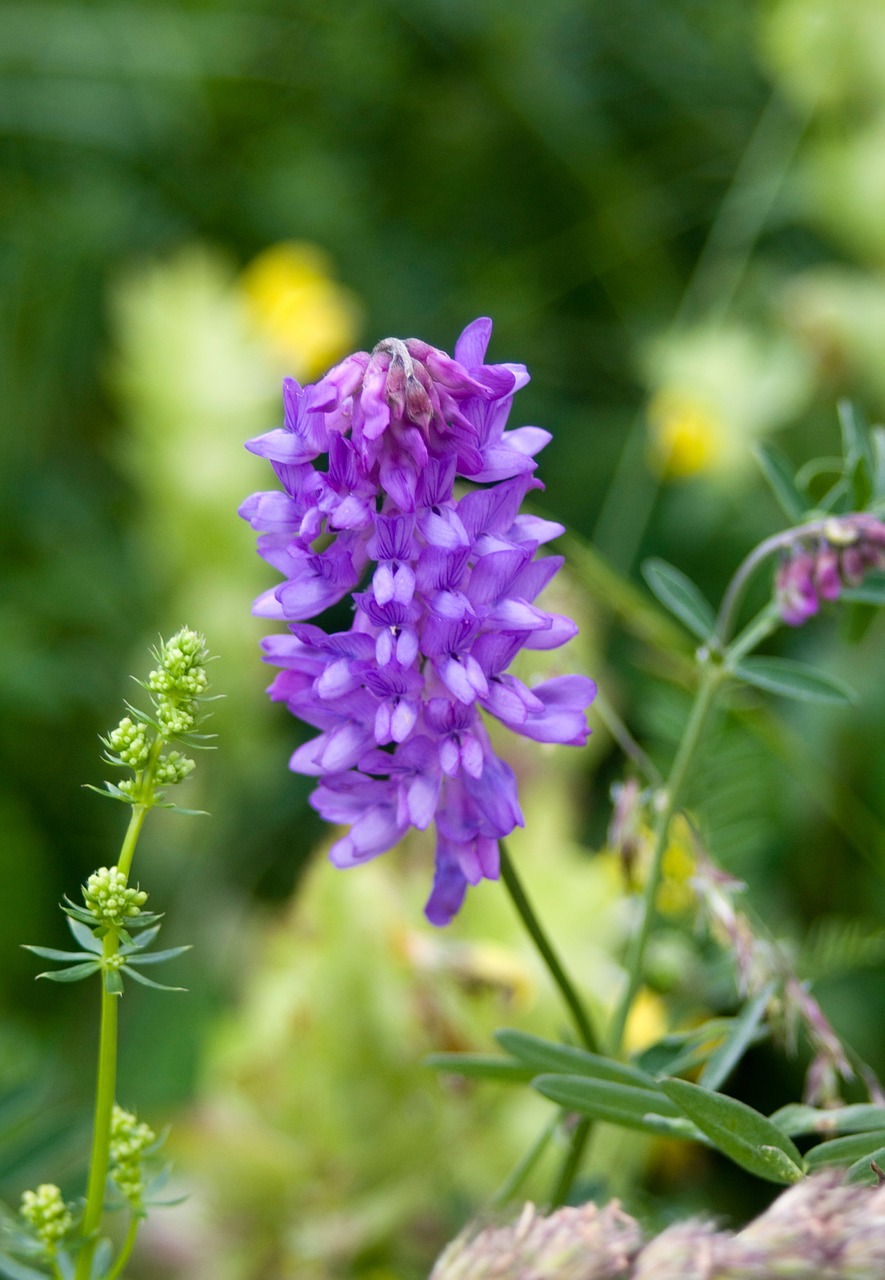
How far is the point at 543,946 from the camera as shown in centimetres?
44

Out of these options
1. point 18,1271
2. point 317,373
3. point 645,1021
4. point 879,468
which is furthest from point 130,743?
point 317,373

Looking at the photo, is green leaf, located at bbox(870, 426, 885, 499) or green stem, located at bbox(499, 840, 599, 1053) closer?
green stem, located at bbox(499, 840, 599, 1053)

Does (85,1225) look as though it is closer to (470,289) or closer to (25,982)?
(25,982)

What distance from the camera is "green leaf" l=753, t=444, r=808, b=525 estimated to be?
20.9 inches

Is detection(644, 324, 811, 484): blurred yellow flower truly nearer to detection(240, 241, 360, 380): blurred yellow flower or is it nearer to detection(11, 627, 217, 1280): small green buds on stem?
detection(240, 241, 360, 380): blurred yellow flower

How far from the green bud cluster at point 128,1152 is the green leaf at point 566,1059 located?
117 millimetres

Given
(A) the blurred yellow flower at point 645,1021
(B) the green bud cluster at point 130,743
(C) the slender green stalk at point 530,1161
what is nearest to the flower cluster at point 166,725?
(B) the green bud cluster at point 130,743

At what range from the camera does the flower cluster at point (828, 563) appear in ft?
1.46

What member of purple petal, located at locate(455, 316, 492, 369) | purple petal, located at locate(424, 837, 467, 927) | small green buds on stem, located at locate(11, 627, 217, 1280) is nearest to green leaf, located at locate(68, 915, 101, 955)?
small green buds on stem, located at locate(11, 627, 217, 1280)

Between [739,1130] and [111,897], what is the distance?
0.20 m

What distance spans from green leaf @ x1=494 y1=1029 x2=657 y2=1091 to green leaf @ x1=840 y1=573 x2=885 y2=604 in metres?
0.19

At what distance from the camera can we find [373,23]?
1.54 meters

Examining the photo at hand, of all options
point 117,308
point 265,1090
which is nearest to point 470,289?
point 117,308

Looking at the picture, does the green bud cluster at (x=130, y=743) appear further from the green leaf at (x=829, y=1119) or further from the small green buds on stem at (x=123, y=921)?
the green leaf at (x=829, y=1119)
